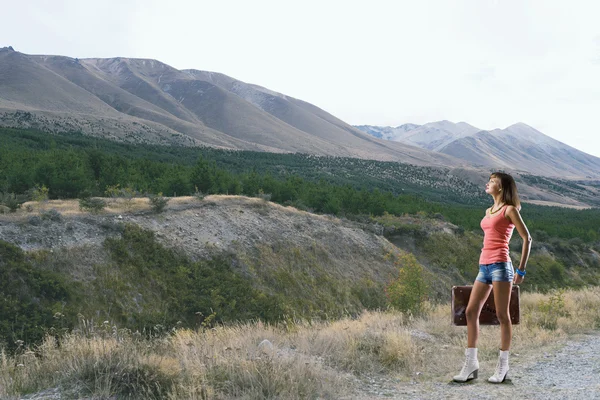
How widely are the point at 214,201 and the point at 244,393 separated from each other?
25278mm

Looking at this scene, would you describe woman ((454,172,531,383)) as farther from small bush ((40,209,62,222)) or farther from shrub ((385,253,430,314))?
small bush ((40,209,62,222))

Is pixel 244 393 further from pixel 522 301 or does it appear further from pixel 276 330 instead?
pixel 522 301

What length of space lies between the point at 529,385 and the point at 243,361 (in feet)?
12.3

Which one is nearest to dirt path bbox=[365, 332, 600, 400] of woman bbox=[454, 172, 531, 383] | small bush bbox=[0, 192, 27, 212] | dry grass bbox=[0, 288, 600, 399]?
woman bbox=[454, 172, 531, 383]

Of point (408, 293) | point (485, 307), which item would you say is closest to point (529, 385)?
point (485, 307)

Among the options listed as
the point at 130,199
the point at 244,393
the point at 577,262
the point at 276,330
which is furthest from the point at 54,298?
the point at 577,262

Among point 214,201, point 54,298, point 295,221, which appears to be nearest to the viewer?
point 54,298

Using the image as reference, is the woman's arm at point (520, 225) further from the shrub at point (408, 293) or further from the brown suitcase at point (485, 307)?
the shrub at point (408, 293)

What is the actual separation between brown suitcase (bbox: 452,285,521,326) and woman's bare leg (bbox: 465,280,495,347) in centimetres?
19

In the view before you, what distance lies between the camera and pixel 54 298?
16.6m

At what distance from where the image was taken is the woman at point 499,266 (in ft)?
17.3

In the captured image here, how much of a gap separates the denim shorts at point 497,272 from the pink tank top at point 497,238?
0.06m

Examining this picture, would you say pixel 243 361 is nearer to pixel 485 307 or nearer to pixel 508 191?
pixel 485 307

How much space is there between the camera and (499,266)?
17.4 feet
